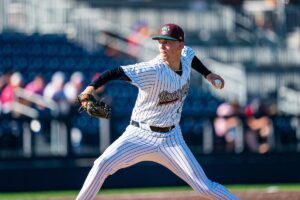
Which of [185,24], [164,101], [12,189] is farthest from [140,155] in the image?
[185,24]

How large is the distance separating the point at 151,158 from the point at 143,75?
29.4 inches

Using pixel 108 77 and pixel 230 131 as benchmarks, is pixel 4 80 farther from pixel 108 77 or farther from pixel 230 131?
pixel 108 77

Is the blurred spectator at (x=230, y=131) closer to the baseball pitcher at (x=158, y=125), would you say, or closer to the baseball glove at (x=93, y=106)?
the baseball pitcher at (x=158, y=125)

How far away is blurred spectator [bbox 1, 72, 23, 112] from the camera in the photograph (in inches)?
582

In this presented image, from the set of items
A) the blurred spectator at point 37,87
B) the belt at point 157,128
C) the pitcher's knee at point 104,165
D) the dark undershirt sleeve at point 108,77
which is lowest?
the pitcher's knee at point 104,165

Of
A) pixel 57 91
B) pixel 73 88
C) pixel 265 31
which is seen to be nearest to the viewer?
pixel 57 91

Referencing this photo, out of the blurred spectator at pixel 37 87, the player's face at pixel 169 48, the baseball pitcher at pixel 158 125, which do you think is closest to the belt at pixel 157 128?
the baseball pitcher at pixel 158 125

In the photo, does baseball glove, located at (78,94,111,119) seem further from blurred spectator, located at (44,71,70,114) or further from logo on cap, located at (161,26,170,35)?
blurred spectator, located at (44,71,70,114)

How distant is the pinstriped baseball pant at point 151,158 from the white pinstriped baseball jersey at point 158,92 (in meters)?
0.13

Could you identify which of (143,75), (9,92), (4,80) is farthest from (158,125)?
(4,80)

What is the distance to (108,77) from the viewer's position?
729 centimetres

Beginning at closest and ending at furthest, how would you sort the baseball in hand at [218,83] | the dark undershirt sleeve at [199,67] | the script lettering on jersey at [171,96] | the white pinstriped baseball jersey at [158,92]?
the white pinstriped baseball jersey at [158,92] < the script lettering on jersey at [171,96] < the baseball in hand at [218,83] < the dark undershirt sleeve at [199,67]

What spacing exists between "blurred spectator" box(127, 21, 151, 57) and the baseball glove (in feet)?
39.3

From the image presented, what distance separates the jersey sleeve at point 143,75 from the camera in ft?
24.5
